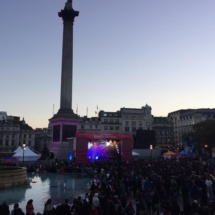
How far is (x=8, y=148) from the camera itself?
112500 mm

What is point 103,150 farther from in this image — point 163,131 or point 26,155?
point 163,131

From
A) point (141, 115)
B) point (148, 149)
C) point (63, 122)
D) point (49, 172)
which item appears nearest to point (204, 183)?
point (49, 172)

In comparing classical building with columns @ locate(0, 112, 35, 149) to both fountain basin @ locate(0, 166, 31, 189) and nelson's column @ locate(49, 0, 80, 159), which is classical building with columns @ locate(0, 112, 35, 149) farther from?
fountain basin @ locate(0, 166, 31, 189)

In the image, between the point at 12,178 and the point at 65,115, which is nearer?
the point at 12,178

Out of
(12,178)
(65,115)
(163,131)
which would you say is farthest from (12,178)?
(163,131)

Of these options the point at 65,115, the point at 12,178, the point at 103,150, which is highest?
the point at 65,115

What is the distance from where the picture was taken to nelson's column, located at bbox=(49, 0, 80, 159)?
5738 centimetres

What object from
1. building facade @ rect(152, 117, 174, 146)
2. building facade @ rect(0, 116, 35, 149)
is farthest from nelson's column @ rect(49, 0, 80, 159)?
building facade @ rect(152, 117, 174, 146)

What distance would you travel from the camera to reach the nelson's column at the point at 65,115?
57.4m

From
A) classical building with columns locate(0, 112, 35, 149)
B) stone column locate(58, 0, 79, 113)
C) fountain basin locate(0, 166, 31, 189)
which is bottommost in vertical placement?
fountain basin locate(0, 166, 31, 189)

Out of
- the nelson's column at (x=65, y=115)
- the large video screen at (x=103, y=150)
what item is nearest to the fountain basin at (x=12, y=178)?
the large video screen at (x=103, y=150)

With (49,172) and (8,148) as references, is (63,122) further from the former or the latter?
(8,148)

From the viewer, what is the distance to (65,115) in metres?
57.8

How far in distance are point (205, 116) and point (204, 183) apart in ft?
340
